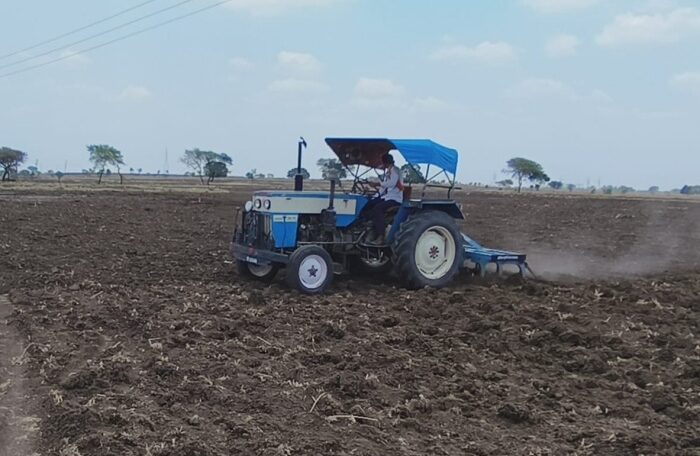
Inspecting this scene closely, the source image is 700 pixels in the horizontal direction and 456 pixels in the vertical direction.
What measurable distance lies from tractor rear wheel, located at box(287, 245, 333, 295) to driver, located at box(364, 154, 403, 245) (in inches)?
44.2

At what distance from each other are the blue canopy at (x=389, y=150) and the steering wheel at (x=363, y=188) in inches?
11.0

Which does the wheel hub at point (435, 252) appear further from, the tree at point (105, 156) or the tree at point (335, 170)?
the tree at point (105, 156)

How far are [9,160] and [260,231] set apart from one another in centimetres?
6641

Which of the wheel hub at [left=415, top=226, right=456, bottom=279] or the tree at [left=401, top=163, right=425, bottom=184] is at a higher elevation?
the tree at [left=401, top=163, right=425, bottom=184]

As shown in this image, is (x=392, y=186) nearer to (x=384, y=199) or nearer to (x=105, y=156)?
(x=384, y=199)

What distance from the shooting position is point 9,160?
68438 millimetres

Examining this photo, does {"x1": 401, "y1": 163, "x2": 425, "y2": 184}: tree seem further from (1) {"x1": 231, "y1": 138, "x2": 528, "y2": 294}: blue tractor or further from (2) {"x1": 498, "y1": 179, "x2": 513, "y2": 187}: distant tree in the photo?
(2) {"x1": 498, "y1": 179, "x2": 513, "y2": 187}: distant tree

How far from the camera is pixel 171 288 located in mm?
9930

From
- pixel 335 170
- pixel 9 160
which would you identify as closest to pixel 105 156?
pixel 9 160

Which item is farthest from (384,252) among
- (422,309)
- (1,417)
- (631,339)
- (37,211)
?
(37,211)

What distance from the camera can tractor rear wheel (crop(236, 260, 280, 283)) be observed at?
10742 millimetres

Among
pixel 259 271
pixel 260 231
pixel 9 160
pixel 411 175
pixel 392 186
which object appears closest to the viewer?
pixel 260 231

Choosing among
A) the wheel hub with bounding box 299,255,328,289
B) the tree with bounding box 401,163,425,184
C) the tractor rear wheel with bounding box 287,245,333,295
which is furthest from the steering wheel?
the wheel hub with bounding box 299,255,328,289

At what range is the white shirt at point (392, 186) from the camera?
1041 cm
